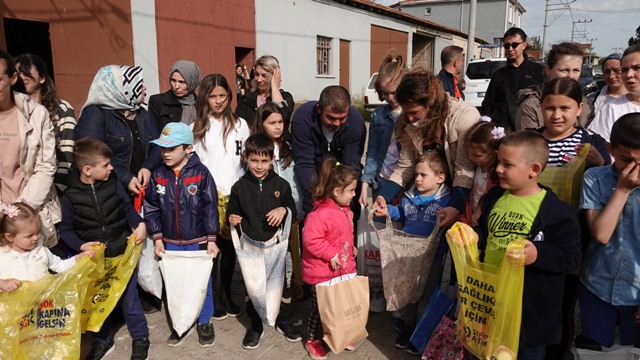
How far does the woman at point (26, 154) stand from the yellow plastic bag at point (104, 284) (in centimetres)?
40

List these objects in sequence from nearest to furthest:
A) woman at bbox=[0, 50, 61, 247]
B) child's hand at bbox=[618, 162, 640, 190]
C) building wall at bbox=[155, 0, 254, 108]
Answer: child's hand at bbox=[618, 162, 640, 190] < woman at bbox=[0, 50, 61, 247] < building wall at bbox=[155, 0, 254, 108]

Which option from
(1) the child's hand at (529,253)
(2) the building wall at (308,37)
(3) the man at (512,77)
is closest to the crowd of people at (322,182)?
(1) the child's hand at (529,253)

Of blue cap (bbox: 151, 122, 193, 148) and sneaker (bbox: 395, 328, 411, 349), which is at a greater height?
blue cap (bbox: 151, 122, 193, 148)

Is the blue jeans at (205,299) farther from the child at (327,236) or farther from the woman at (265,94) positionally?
the woman at (265,94)

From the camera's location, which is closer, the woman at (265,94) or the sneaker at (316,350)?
the sneaker at (316,350)

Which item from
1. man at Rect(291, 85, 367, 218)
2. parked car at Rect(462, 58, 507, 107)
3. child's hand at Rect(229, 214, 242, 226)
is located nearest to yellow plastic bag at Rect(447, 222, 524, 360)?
man at Rect(291, 85, 367, 218)

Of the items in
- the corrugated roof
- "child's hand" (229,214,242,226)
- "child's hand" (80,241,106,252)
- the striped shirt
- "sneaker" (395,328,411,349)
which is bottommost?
"sneaker" (395,328,411,349)

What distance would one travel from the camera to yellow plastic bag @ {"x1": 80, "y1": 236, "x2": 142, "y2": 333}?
2.97 m

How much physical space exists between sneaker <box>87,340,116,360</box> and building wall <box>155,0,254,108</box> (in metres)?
8.09

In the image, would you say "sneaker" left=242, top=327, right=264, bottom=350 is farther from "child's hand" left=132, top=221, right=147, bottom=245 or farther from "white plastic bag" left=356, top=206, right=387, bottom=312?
"child's hand" left=132, top=221, right=147, bottom=245

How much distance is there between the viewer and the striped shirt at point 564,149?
2670 mm

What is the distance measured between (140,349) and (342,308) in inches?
55.0

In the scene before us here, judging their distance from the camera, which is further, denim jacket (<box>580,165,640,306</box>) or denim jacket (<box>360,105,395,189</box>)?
denim jacket (<box>360,105,395,189</box>)

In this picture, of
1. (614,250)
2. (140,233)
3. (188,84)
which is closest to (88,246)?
(140,233)
